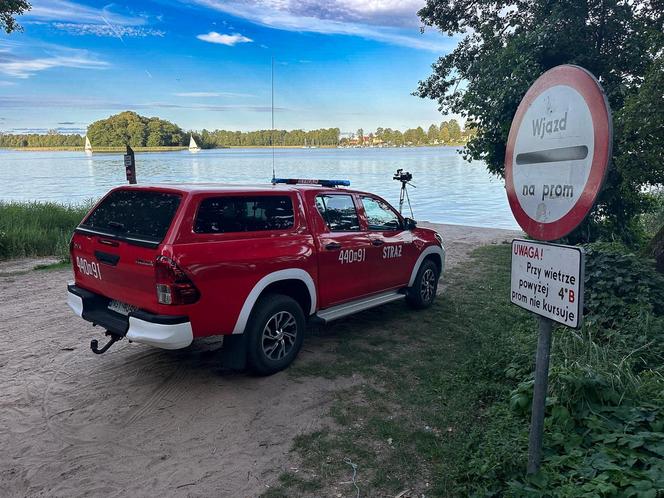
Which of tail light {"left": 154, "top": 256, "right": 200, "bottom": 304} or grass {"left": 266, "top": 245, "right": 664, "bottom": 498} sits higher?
tail light {"left": 154, "top": 256, "right": 200, "bottom": 304}

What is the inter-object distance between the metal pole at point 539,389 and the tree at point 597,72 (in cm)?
566

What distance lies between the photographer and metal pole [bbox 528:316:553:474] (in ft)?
7.43

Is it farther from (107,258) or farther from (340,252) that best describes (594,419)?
(107,258)

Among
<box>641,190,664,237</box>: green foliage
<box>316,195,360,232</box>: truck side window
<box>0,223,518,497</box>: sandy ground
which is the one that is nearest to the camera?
<box>0,223,518,497</box>: sandy ground

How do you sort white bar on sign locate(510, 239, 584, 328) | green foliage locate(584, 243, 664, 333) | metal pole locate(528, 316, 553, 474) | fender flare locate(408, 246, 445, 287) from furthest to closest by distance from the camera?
1. fender flare locate(408, 246, 445, 287)
2. green foliage locate(584, 243, 664, 333)
3. metal pole locate(528, 316, 553, 474)
4. white bar on sign locate(510, 239, 584, 328)

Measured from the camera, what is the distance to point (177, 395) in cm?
420

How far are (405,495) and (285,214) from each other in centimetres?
281

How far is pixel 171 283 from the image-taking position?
12.2ft

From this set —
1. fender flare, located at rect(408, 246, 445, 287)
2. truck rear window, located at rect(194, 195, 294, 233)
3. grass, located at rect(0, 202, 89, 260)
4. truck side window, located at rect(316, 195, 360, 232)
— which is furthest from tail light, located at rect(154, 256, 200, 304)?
grass, located at rect(0, 202, 89, 260)

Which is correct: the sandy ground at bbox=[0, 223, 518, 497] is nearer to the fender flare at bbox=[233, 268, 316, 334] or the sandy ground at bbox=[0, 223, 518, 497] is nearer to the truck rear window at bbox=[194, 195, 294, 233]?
the fender flare at bbox=[233, 268, 316, 334]

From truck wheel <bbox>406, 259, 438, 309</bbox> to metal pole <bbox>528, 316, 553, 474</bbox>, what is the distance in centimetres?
396

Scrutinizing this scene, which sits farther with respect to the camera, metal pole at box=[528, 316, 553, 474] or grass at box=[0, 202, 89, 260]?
grass at box=[0, 202, 89, 260]

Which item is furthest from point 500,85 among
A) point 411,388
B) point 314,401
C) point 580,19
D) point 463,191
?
point 463,191

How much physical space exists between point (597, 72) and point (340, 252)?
7231 mm
